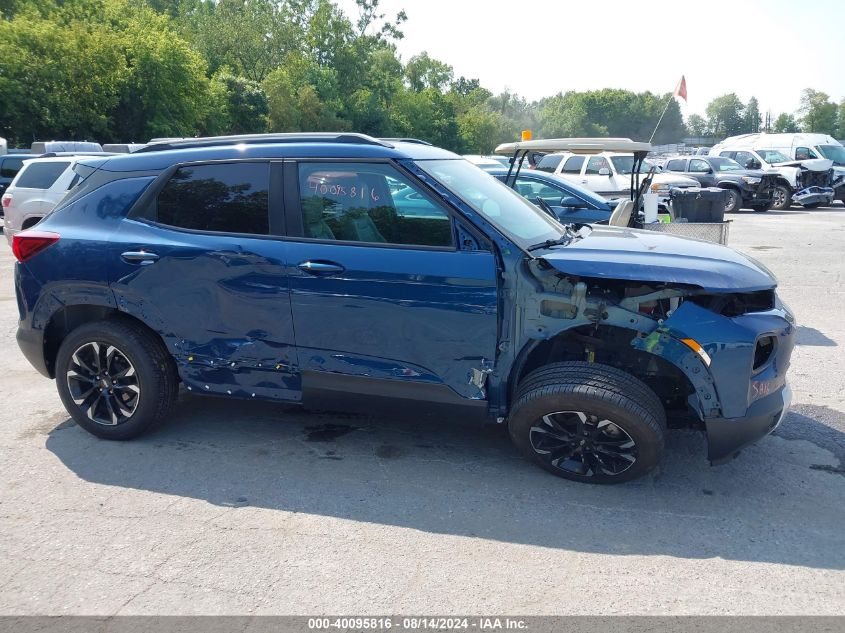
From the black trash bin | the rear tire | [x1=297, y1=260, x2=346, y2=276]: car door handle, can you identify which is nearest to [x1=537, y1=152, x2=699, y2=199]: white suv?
the rear tire

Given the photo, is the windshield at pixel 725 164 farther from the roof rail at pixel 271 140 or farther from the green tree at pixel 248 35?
the green tree at pixel 248 35

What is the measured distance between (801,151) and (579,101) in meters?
130

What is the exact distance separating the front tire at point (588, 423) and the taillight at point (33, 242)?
3.13 meters

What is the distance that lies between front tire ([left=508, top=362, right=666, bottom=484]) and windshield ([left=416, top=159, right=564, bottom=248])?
799mm

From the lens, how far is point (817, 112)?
101438 millimetres

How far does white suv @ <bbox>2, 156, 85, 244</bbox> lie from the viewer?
13.3 m

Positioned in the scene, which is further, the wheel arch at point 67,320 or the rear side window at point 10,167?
the rear side window at point 10,167

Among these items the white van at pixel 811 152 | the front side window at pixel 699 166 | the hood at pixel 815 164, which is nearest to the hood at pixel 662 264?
the front side window at pixel 699 166

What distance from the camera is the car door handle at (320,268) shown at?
165 inches

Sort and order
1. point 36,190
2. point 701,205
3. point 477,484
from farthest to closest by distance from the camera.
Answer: point 36,190, point 701,205, point 477,484

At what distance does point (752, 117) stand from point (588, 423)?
16575 centimetres

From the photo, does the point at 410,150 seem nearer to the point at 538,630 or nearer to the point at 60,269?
the point at 60,269

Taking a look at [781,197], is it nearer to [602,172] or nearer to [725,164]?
[725,164]

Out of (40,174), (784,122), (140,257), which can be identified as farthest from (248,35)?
(784,122)
